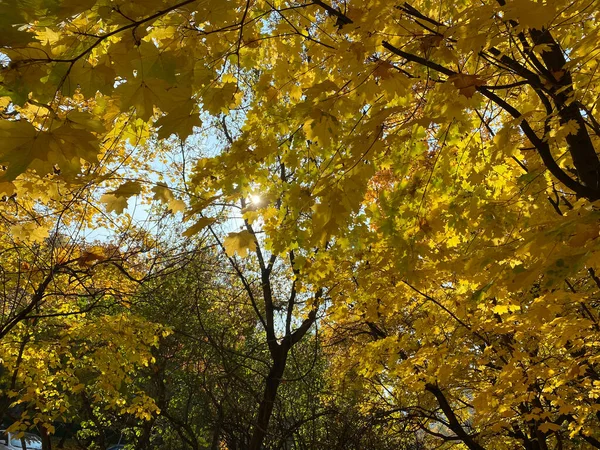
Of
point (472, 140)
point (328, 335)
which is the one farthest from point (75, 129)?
point (328, 335)

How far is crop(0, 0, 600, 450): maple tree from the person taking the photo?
4.08 ft

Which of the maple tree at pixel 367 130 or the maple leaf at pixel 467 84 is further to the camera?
the maple leaf at pixel 467 84

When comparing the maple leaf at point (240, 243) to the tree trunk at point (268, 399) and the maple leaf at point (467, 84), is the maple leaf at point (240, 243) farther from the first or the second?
the tree trunk at point (268, 399)

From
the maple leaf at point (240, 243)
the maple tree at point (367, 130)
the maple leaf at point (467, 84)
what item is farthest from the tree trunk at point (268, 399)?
the maple leaf at point (467, 84)

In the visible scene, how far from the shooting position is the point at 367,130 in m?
1.63

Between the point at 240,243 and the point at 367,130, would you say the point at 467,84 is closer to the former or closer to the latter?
the point at 367,130

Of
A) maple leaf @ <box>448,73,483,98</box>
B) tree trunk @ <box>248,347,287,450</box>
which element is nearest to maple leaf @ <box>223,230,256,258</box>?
maple leaf @ <box>448,73,483,98</box>

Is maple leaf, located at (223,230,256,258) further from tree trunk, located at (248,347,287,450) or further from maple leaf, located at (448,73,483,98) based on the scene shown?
tree trunk, located at (248,347,287,450)

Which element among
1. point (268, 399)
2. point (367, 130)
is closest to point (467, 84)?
point (367, 130)

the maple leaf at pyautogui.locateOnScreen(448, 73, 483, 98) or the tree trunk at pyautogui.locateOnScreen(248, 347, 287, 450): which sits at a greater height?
the maple leaf at pyautogui.locateOnScreen(448, 73, 483, 98)

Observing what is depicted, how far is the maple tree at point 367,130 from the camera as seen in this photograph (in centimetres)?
124

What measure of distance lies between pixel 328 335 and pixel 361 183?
26.2 feet

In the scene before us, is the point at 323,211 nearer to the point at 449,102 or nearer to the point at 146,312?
the point at 449,102

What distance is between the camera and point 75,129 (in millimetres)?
1192
